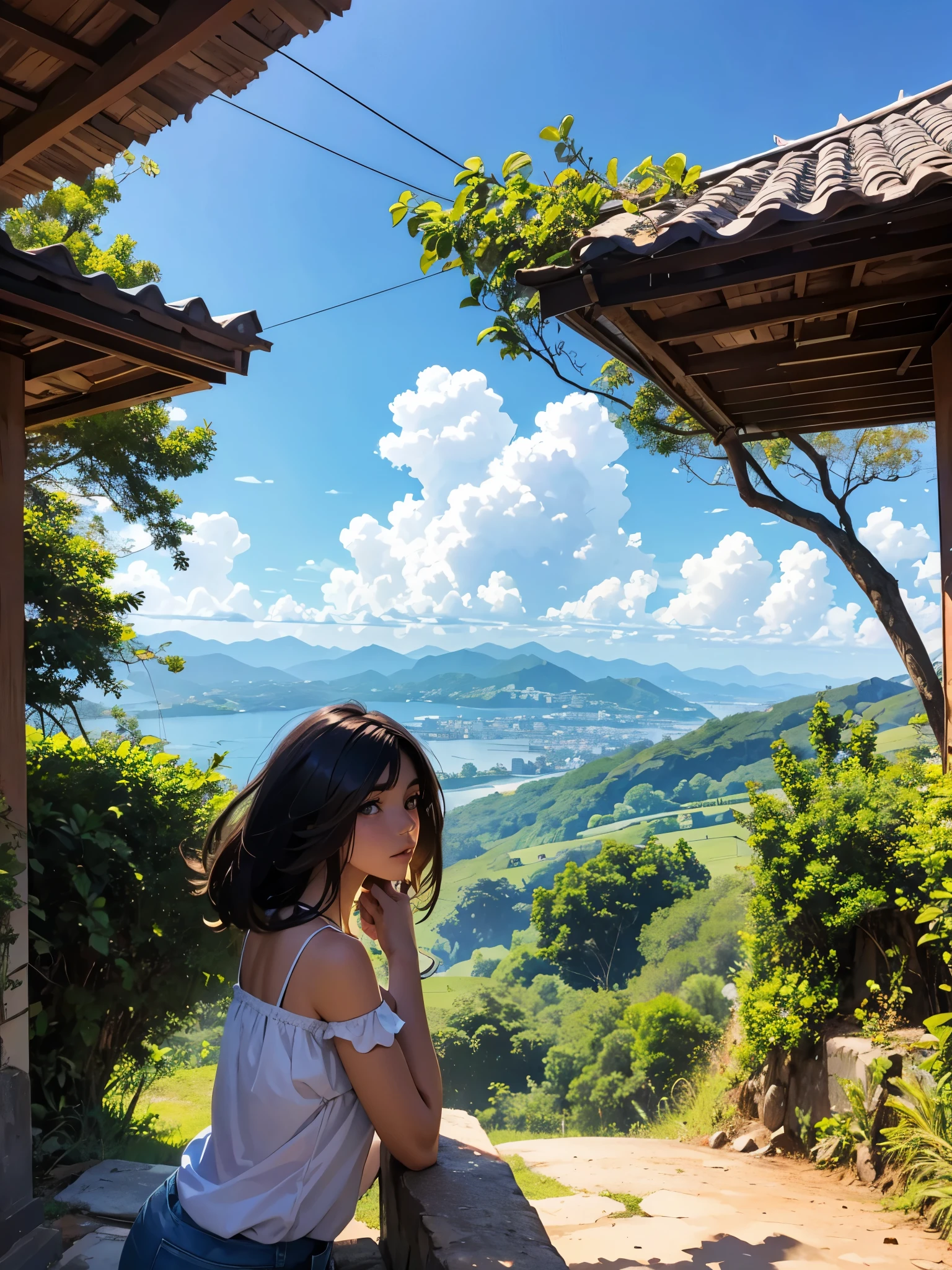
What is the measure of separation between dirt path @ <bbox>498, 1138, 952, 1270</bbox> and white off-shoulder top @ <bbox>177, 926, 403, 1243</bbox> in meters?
2.02

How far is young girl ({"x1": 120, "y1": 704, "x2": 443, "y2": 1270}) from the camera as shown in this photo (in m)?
0.96

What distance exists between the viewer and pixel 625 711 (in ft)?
140

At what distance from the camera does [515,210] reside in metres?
3.00

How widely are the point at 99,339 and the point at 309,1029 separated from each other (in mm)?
1869

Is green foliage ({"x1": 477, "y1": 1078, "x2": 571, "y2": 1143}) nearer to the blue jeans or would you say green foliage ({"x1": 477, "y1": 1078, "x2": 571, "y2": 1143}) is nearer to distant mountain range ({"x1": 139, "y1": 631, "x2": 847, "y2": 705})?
the blue jeans

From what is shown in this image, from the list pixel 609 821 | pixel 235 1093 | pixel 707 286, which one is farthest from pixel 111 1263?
pixel 609 821

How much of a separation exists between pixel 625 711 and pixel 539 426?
19.6 m

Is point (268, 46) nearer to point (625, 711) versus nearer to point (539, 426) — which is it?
point (625, 711)

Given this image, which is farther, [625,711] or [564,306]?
[625,711]

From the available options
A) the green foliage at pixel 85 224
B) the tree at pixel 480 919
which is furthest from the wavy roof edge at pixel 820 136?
the tree at pixel 480 919

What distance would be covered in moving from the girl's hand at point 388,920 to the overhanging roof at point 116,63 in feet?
4.99

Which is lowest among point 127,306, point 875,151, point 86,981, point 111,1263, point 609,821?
point 609,821

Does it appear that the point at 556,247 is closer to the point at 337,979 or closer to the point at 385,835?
the point at 385,835

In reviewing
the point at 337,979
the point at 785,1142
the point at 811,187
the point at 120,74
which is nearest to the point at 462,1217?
the point at 337,979
